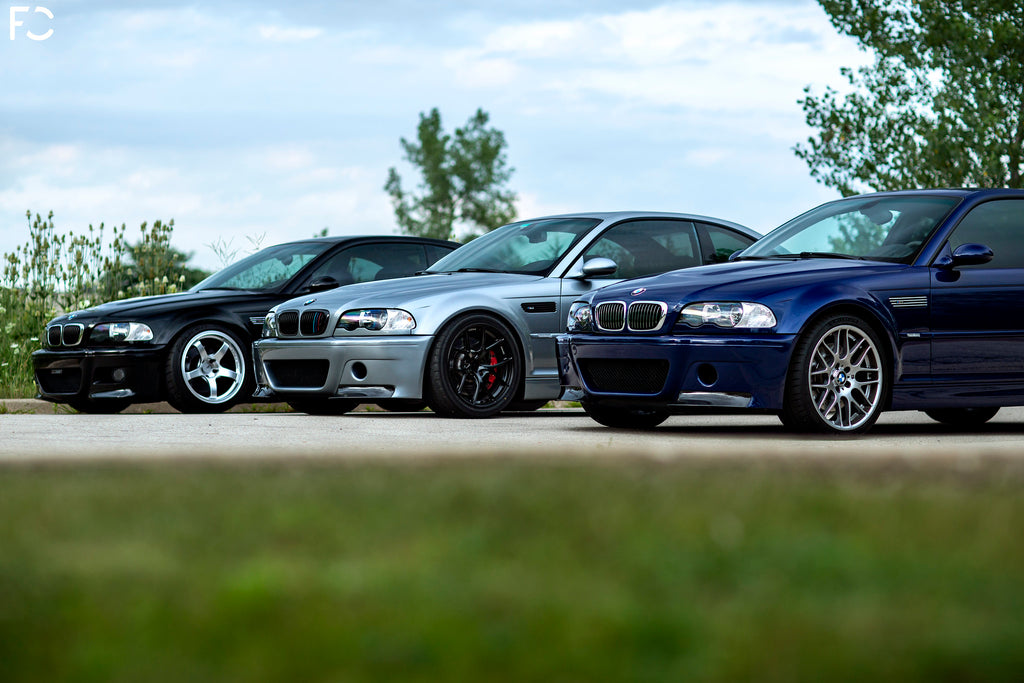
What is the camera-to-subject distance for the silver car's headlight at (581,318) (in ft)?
29.7

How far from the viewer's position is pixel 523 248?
11227 mm

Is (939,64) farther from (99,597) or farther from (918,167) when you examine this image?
(99,597)

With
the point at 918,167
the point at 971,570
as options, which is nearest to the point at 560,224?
the point at 971,570

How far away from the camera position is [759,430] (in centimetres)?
921

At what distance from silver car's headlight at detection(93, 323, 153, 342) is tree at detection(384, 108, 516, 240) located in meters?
78.3

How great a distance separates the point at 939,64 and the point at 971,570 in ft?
80.9

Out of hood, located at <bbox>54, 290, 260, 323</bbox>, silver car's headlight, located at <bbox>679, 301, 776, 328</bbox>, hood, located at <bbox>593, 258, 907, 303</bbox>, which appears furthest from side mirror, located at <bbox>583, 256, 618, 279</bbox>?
hood, located at <bbox>54, 290, 260, 323</bbox>

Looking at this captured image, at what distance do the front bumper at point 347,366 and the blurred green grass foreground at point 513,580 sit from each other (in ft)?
18.3

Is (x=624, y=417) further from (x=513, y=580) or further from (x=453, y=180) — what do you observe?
(x=453, y=180)

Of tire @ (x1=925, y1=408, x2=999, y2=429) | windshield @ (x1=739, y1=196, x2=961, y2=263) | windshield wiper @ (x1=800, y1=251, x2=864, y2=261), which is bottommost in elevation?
tire @ (x1=925, y1=408, x2=999, y2=429)

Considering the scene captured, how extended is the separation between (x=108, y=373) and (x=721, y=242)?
514 cm

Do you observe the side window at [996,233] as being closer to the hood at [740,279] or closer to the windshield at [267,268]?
the hood at [740,279]

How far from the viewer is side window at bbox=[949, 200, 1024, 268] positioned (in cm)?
909

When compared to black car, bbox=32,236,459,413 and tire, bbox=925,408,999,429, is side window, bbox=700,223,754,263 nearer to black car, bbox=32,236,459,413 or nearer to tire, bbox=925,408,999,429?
tire, bbox=925,408,999,429
